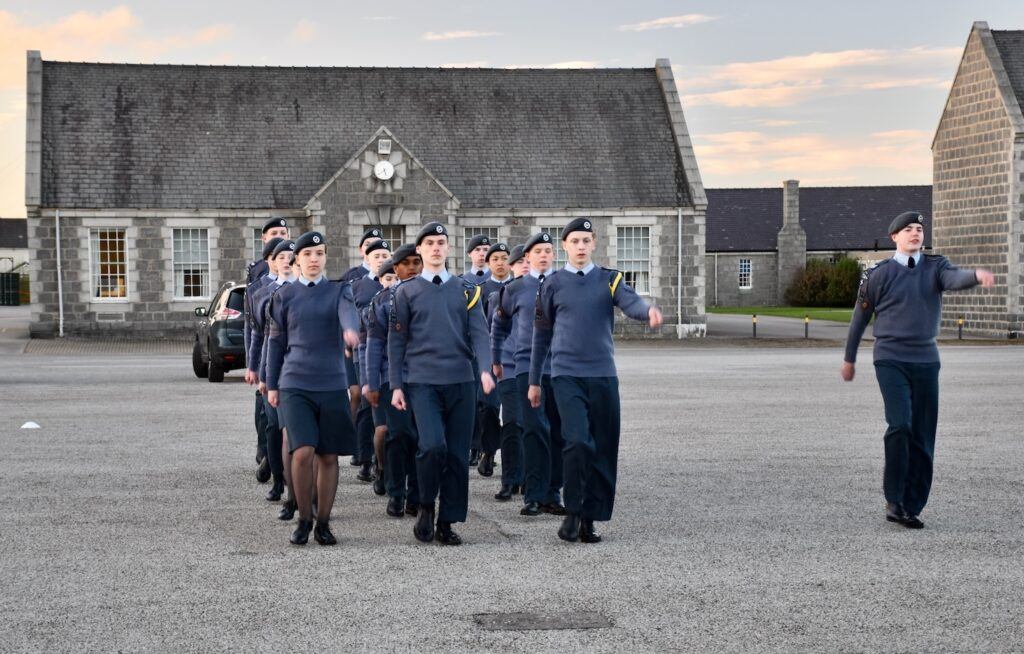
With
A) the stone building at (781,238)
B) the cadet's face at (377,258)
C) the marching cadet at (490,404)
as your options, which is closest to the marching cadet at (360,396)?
the cadet's face at (377,258)

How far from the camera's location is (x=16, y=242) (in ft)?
431

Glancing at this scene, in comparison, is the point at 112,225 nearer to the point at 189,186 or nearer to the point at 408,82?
the point at 189,186

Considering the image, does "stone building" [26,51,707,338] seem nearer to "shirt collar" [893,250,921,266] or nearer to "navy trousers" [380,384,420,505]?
"navy trousers" [380,384,420,505]

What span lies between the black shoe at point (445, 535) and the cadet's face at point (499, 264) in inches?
140

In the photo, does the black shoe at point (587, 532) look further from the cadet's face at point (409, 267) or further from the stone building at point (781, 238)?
the stone building at point (781, 238)

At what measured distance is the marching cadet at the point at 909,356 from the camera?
30.4 feet

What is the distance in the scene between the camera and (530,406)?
10008mm

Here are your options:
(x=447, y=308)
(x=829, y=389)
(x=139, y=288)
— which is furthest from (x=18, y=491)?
(x=139, y=288)

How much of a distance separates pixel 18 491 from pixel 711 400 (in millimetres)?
10087

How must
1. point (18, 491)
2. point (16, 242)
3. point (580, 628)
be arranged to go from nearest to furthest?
point (580, 628)
point (18, 491)
point (16, 242)

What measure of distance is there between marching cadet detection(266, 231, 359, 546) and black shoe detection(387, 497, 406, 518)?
93 cm

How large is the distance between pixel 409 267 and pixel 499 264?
2.55 metres

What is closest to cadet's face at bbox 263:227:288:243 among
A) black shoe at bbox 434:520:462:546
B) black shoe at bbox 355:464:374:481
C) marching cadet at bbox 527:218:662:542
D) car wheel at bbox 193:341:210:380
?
black shoe at bbox 355:464:374:481

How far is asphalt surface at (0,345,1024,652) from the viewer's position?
21.1ft
